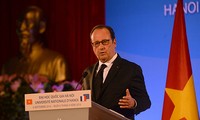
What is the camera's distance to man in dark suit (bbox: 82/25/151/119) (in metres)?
2.49

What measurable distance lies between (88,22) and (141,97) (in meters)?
2.48

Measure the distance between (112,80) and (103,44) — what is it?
0.19 meters

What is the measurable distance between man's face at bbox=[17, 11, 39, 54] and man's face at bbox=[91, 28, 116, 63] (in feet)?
8.14

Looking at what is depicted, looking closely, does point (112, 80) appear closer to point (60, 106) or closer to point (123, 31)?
point (60, 106)

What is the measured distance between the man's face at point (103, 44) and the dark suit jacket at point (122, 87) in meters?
0.07

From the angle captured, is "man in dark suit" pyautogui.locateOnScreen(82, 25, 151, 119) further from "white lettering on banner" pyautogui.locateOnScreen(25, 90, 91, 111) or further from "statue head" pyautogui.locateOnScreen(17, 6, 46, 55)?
"statue head" pyautogui.locateOnScreen(17, 6, 46, 55)

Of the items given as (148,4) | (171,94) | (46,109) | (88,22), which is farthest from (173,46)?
(88,22)

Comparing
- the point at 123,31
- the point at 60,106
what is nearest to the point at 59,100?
the point at 60,106

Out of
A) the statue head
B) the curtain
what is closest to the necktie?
the curtain

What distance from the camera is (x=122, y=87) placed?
98.9 inches

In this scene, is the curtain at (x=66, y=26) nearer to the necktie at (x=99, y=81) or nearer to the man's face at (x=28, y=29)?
the man's face at (x=28, y=29)

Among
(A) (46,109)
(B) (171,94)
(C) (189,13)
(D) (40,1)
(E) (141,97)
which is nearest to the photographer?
(A) (46,109)

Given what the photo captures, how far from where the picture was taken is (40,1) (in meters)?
5.27

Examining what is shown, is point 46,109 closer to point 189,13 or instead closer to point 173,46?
point 173,46
